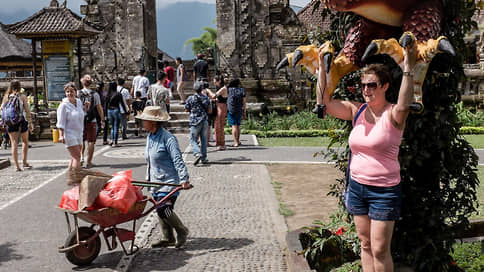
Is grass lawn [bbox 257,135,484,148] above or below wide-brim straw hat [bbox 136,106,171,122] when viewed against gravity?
below

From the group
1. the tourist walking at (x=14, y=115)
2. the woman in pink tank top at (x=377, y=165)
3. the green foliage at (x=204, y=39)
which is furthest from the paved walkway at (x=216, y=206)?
the green foliage at (x=204, y=39)

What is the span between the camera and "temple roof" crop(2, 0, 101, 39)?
53.5 feet

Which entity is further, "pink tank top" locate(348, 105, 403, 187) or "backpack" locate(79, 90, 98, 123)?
"backpack" locate(79, 90, 98, 123)

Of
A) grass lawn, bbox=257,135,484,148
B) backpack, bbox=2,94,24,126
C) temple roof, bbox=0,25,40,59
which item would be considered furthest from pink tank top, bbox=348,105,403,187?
temple roof, bbox=0,25,40,59

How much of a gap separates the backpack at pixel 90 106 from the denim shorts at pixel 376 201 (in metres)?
8.51

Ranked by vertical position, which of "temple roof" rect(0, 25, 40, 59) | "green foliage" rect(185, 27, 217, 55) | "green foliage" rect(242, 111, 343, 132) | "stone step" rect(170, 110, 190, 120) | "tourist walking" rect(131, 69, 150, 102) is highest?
"green foliage" rect(185, 27, 217, 55)

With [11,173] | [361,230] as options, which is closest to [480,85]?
[11,173]

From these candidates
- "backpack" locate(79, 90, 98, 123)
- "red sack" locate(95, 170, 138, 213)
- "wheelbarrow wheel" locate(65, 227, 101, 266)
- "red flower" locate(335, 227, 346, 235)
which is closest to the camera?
"red flower" locate(335, 227, 346, 235)

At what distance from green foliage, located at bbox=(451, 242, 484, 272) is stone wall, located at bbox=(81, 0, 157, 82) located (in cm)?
1762

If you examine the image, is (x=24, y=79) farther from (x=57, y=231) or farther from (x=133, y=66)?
(x=57, y=231)

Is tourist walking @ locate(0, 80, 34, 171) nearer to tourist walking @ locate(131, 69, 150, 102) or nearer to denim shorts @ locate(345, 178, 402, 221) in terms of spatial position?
tourist walking @ locate(131, 69, 150, 102)

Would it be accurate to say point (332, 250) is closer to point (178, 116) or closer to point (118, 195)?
point (118, 195)

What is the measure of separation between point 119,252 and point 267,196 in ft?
10.1

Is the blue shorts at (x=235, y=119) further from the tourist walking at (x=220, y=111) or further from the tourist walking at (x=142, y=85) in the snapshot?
the tourist walking at (x=142, y=85)
